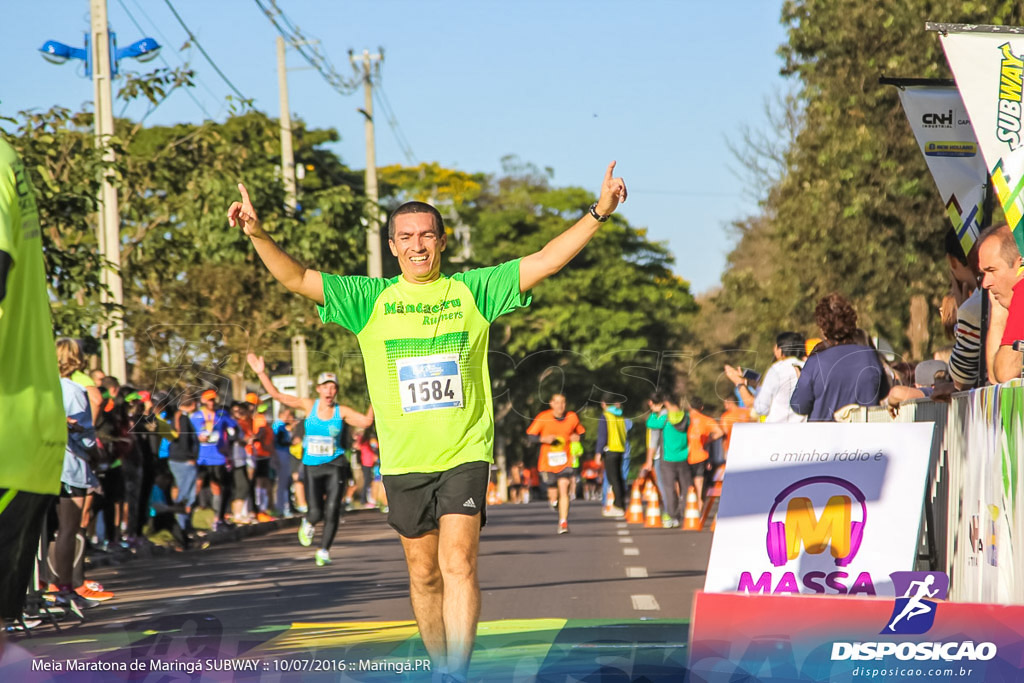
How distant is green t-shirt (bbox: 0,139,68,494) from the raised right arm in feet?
6.69

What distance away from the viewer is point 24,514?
3.90m

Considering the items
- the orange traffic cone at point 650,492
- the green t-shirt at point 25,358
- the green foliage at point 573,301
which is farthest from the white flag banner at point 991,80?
the green foliage at point 573,301

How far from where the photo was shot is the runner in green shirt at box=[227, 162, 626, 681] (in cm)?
632

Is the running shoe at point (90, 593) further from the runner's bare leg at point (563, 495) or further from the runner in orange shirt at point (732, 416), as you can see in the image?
the runner in orange shirt at point (732, 416)

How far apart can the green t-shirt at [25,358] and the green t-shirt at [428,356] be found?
242 centimetres

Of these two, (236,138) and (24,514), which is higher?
(236,138)

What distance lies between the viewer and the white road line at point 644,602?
1114cm

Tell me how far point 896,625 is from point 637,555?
460 inches

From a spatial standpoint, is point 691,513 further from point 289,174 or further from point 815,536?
point 815,536

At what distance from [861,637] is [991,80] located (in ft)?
12.6

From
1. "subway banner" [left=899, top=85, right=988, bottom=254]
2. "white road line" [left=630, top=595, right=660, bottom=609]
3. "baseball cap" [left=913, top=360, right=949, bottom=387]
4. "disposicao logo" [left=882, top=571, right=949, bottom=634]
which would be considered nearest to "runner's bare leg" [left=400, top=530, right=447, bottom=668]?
"disposicao logo" [left=882, top=571, right=949, bottom=634]

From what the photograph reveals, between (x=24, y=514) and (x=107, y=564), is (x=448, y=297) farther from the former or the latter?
(x=107, y=564)

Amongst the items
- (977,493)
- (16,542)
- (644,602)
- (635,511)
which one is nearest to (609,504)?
(635,511)

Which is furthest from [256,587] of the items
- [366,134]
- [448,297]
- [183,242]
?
[366,134]
